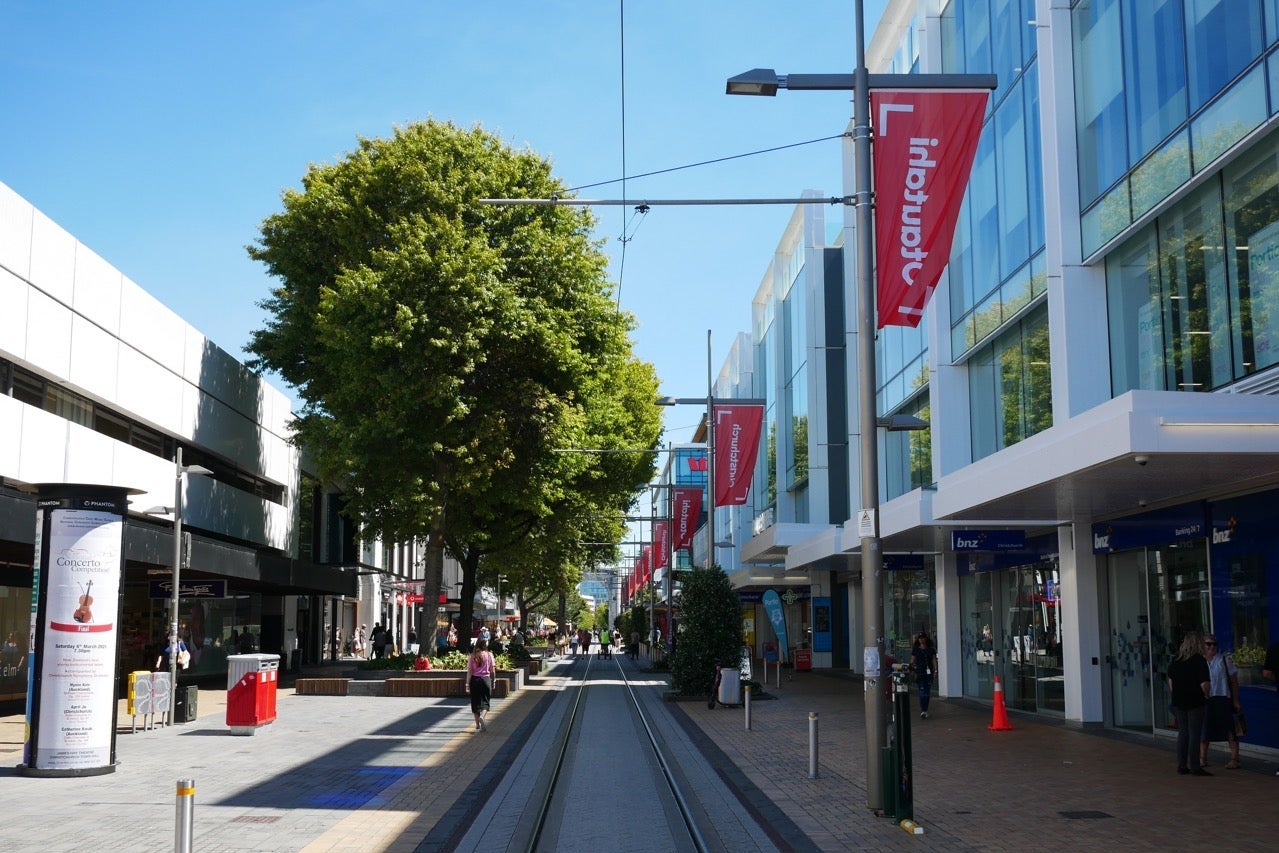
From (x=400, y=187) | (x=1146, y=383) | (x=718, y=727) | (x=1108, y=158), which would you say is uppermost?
(x=400, y=187)

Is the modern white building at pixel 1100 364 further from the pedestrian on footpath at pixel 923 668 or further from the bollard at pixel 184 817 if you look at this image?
the bollard at pixel 184 817

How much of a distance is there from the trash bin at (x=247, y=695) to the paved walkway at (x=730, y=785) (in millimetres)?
300

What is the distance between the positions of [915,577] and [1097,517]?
15.9 m

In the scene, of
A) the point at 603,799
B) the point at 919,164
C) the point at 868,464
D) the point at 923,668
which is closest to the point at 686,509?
the point at 923,668

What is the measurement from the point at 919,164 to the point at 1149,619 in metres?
11.3

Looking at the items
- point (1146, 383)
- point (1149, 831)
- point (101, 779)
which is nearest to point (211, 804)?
point (101, 779)

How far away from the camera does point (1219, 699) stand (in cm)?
1558

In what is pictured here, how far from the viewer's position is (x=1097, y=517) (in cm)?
2200

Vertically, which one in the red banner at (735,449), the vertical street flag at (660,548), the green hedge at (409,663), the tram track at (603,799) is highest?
the red banner at (735,449)

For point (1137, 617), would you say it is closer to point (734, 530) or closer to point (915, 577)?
point (915, 577)

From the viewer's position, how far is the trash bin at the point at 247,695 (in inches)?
857

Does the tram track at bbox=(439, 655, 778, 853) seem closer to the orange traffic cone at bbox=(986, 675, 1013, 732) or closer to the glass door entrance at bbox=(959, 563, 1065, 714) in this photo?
the orange traffic cone at bbox=(986, 675, 1013, 732)

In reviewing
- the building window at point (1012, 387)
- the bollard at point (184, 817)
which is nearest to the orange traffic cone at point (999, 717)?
the building window at point (1012, 387)

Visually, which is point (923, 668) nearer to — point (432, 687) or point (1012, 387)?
point (1012, 387)
